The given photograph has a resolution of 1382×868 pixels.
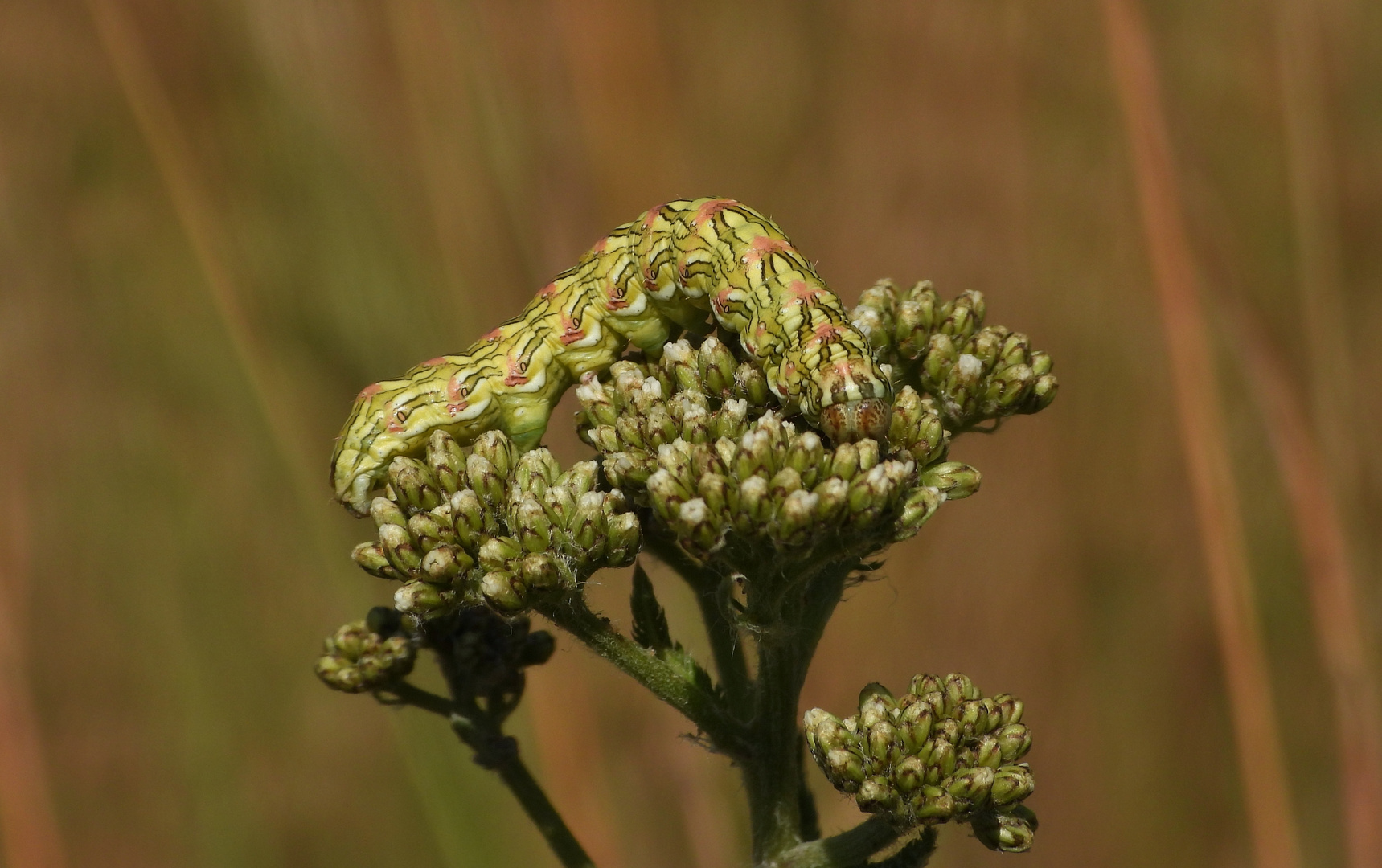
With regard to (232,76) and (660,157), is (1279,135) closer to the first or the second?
(660,157)

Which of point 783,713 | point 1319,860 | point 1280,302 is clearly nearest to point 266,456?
point 783,713

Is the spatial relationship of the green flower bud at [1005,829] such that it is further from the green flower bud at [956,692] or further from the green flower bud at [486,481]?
the green flower bud at [486,481]

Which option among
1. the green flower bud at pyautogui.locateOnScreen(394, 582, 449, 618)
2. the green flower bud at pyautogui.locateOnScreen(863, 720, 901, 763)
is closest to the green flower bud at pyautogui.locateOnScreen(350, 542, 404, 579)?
the green flower bud at pyautogui.locateOnScreen(394, 582, 449, 618)

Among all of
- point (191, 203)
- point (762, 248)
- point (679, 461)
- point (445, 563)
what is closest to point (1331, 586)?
point (762, 248)

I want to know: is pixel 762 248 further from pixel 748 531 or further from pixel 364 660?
pixel 364 660

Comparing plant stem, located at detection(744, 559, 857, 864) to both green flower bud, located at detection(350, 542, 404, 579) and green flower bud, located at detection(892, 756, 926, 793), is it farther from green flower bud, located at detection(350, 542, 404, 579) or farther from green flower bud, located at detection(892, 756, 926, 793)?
green flower bud, located at detection(350, 542, 404, 579)

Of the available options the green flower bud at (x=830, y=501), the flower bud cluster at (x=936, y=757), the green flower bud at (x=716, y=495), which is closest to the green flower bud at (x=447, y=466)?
the green flower bud at (x=716, y=495)
